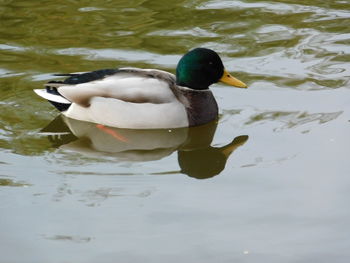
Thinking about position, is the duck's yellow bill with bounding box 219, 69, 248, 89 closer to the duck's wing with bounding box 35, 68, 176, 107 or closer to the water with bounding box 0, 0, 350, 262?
the water with bounding box 0, 0, 350, 262

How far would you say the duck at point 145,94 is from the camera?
8312 millimetres

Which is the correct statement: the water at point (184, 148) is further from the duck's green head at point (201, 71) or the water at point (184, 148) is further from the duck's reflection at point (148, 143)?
the duck's green head at point (201, 71)

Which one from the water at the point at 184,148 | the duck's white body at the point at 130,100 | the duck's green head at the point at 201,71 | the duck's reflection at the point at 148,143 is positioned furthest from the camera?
the duck's green head at the point at 201,71

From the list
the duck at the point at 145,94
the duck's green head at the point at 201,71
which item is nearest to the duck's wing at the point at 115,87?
the duck at the point at 145,94

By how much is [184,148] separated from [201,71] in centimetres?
91

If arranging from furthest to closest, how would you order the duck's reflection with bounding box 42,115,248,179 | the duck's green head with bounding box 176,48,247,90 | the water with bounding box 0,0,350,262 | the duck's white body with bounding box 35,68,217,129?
the duck's green head with bounding box 176,48,247,90, the duck's white body with bounding box 35,68,217,129, the duck's reflection with bounding box 42,115,248,179, the water with bounding box 0,0,350,262

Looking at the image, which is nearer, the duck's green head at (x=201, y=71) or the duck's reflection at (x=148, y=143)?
the duck's reflection at (x=148, y=143)

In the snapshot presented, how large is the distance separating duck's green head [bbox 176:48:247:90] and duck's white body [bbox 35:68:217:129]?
11 centimetres

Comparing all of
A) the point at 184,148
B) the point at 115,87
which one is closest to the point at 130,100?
the point at 115,87

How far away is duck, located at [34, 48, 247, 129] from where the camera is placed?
8312mm

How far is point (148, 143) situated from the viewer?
8.08 metres

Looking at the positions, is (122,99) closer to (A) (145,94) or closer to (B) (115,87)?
(B) (115,87)

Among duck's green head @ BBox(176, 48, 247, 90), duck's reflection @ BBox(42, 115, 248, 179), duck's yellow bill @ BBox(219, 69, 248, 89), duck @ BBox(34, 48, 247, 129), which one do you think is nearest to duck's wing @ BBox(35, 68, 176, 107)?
duck @ BBox(34, 48, 247, 129)

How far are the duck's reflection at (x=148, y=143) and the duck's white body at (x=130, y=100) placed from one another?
0.09m
